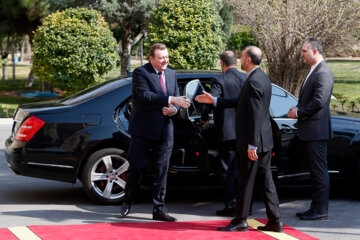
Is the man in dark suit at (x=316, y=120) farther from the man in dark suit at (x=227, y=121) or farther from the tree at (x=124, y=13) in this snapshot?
the tree at (x=124, y=13)

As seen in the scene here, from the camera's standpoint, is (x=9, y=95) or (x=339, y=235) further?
(x=9, y=95)

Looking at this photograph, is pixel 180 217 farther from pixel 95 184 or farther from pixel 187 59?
pixel 187 59

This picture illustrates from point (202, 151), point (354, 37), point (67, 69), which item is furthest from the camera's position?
point (67, 69)

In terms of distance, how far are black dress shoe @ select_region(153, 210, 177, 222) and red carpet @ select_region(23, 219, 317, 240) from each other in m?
0.11

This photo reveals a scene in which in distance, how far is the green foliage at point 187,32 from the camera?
66.8 feet

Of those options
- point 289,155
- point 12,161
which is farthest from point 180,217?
point 12,161

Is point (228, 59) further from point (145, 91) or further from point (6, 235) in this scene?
point (6, 235)

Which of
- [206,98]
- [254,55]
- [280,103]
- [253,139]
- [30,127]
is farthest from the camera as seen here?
[280,103]

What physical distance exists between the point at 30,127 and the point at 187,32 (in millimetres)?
A: 14255

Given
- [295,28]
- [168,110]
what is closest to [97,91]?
[168,110]

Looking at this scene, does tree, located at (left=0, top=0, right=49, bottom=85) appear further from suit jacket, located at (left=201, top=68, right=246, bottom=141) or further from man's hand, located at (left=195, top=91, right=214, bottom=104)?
man's hand, located at (left=195, top=91, right=214, bottom=104)

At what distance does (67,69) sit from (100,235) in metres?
15.9

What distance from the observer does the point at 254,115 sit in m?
5.37

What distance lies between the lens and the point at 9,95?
31.8 m
